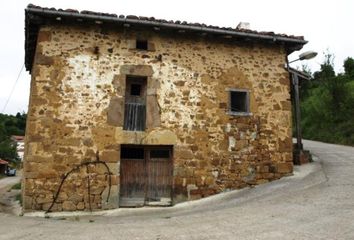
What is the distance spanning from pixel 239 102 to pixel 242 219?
4.57 meters

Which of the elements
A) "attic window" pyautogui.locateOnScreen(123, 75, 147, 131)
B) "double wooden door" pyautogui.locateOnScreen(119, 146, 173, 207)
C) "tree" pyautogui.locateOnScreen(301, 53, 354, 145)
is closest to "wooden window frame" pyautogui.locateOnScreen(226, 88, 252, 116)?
"double wooden door" pyautogui.locateOnScreen(119, 146, 173, 207)

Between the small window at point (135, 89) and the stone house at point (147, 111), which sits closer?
the stone house at point (147, 111)

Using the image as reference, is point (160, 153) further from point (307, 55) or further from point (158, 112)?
point (307, 55)

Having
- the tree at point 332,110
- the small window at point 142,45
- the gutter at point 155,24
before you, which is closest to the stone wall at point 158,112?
the small window at point 142,45

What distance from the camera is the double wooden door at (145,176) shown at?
9.30 m

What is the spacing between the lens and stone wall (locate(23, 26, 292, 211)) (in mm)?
8750

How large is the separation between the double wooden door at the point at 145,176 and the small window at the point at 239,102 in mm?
2200

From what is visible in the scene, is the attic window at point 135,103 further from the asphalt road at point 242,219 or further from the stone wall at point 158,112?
the asphalt road at point 242,219

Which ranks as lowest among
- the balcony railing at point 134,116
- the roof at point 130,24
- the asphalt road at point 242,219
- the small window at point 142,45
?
the asphalt road at point 242,219

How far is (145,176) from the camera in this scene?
9.46 m

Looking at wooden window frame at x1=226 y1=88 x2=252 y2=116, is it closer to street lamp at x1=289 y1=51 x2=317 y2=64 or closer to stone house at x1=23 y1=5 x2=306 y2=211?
stone house at x1=23 y1=5 x2=306 y2=211

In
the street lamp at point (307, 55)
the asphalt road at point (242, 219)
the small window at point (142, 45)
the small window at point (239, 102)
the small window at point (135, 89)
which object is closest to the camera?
the asphalt road at point (242, 219)

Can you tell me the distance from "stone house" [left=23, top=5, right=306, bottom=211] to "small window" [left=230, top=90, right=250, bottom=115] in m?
0.03

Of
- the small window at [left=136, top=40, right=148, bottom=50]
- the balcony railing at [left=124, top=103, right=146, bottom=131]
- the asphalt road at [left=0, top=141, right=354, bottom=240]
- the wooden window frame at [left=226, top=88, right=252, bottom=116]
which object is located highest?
the small window at [left=136, top=40, right=148, bottom=50]
